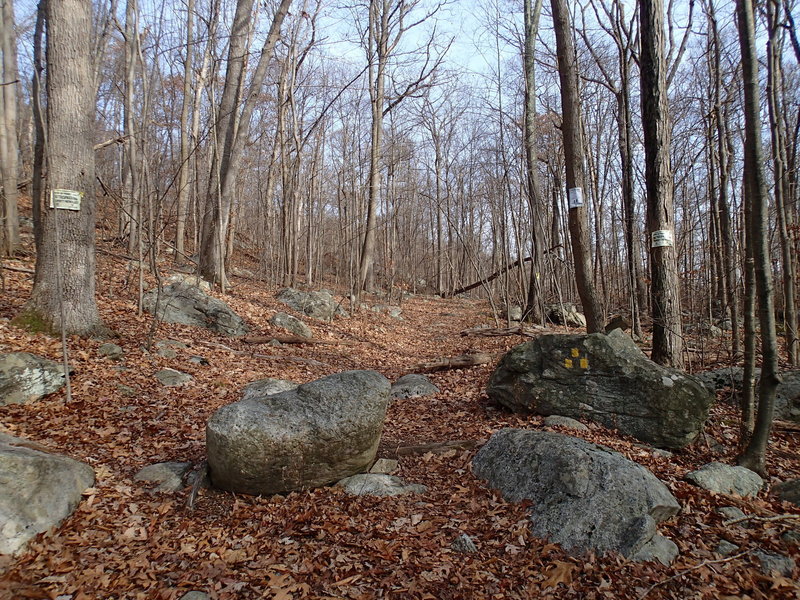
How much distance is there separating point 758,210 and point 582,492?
8.72ft

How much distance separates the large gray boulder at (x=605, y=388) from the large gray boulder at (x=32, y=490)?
177 inches

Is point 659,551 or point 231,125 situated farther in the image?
point 231,125

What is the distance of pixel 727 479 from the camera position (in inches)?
145

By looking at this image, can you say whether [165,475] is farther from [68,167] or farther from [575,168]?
[575,168]

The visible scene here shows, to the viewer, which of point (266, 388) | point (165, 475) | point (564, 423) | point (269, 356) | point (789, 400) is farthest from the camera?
point (269, 356)

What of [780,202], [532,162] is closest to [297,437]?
[780,202]

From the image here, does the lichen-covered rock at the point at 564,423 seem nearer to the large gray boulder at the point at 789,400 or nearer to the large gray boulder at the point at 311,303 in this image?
the large gray boulder at the point at 789,400

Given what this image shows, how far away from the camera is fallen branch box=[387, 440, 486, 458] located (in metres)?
4.61

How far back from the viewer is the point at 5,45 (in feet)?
41.3

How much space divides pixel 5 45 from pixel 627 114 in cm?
1711

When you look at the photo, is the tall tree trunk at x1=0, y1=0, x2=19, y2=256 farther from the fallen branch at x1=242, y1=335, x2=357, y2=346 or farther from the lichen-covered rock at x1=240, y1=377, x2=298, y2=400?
the lichen-covered rock at x1=240, y1=377, x2=298, y2=400

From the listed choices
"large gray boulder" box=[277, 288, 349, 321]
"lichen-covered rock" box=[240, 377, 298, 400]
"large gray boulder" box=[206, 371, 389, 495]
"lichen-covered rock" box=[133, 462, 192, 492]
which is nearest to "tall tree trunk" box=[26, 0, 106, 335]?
"lichen-covered rock" box=[240, 377, 298, 400]

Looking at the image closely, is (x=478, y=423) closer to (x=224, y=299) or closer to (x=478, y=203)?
(x=224, y=299)

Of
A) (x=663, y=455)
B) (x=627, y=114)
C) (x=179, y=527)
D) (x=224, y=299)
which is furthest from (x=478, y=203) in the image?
(x=179, y=527)
